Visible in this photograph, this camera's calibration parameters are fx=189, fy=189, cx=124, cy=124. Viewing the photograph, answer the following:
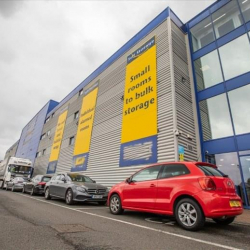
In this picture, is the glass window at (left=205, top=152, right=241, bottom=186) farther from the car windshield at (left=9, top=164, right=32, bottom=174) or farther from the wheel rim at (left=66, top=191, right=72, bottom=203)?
the car windshield at (left=9, top=164, right=32, bottom=174)

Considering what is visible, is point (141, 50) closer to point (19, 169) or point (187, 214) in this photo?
point (187, 214)

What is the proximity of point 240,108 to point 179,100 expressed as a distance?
329cm

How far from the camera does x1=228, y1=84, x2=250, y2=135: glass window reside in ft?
32.6

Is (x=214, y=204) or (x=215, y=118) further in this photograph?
(x=215, y=118)

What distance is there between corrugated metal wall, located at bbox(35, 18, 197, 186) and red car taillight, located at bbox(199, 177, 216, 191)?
5479mm

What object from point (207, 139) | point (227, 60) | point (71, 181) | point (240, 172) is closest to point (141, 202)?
point (71, 181)

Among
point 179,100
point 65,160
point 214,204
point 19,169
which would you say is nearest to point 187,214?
point 214,204

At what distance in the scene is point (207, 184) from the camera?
4.20 m

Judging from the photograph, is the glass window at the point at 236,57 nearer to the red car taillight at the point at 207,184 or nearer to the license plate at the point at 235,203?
the license plate at the point at 235,203

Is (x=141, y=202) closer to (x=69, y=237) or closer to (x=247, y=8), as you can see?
(x=69, y=237)

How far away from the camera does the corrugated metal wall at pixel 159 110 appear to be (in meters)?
10.8

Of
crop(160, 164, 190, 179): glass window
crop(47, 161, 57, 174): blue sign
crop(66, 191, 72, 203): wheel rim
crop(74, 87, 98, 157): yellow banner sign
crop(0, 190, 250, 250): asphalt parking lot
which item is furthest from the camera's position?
crop(47, 161, 57, 174): blue sign

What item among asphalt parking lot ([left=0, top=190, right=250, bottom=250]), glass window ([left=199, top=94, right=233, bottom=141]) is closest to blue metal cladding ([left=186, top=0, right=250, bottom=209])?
glass window ([left=199, top=94, right=233, bottom=141])

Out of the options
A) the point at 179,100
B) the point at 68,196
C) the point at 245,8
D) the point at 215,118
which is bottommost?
the point at 68,196
